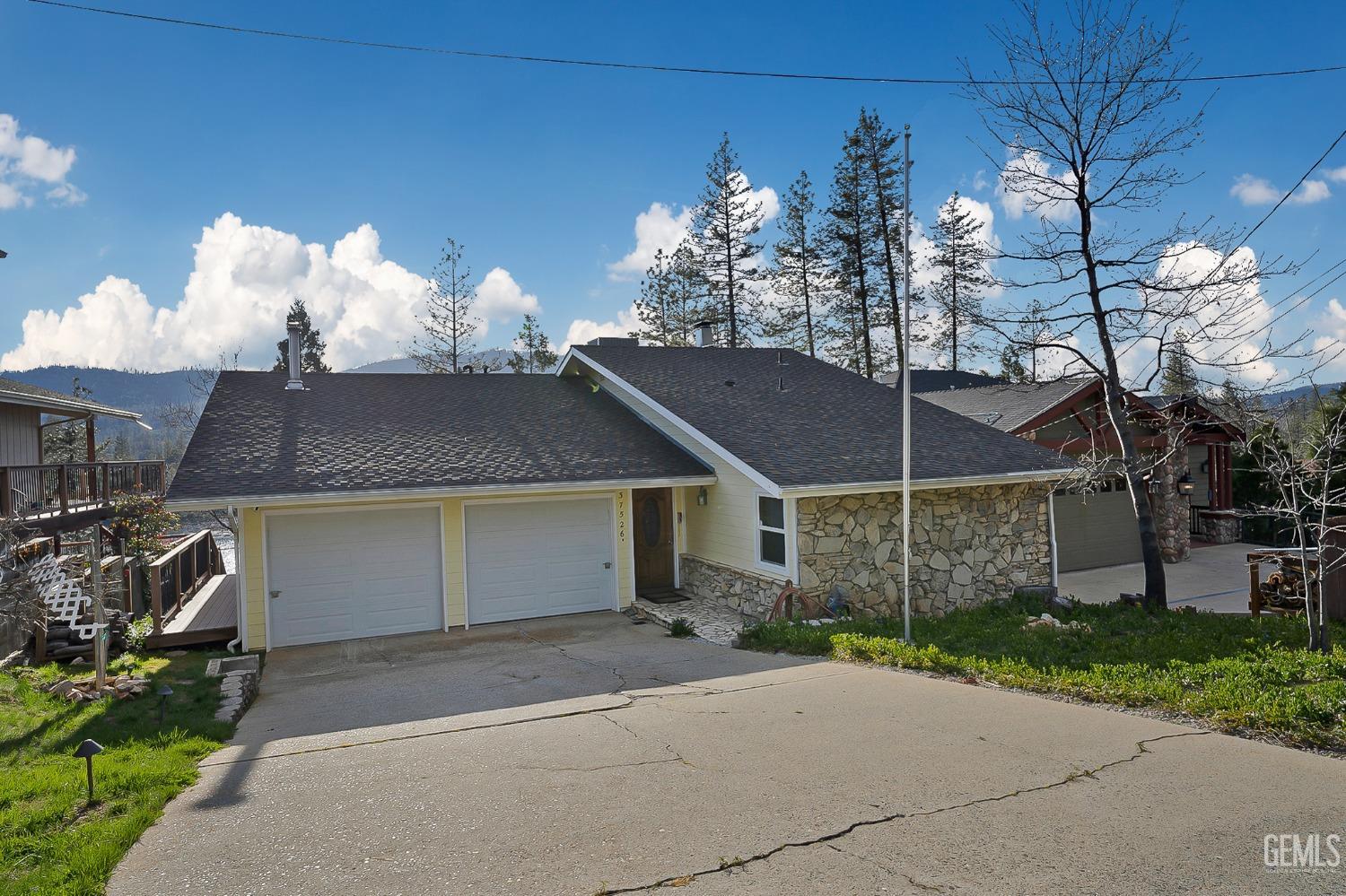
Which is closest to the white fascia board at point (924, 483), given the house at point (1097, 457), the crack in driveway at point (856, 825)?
the house at point (1097, 457)

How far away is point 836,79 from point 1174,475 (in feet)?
44.1

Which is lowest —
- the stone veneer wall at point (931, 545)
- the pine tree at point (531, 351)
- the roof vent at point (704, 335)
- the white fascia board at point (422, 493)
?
the stone veneer wall at point (931, 545)

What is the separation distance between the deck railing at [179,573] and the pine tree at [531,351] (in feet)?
65.0

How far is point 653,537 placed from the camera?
14.5 m

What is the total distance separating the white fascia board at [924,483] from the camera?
35.1ft

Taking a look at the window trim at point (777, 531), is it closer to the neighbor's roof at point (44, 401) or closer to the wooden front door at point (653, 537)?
the wooden front door at point (653, 537)

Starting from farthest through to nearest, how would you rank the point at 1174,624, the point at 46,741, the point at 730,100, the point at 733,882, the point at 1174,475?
the point at 1174,475, the point at 730,100, the point at 1174,624, the point at 46,741, the point at 733,882

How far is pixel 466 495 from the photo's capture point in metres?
11.8

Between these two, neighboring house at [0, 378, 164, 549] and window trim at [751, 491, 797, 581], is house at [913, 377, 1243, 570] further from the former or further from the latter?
neighboring house at [0, 378, 164, 549]

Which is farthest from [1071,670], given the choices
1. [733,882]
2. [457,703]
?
[457,703]

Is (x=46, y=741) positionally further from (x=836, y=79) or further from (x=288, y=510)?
(x=836, y=79)

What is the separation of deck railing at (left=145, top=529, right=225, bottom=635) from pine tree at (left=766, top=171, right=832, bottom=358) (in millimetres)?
21936

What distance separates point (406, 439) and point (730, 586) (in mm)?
5753

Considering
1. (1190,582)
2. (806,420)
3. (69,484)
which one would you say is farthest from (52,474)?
(1190,582)
